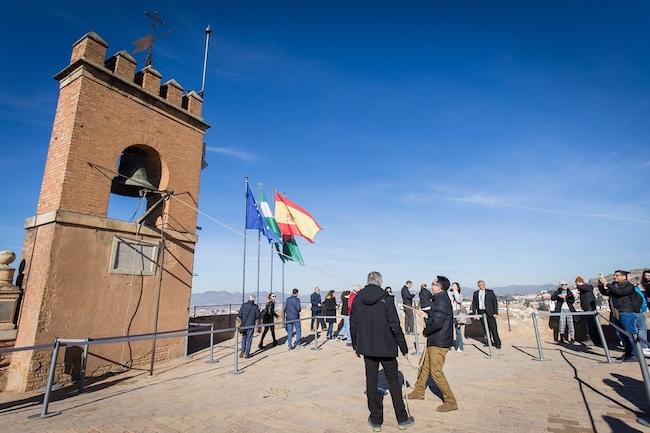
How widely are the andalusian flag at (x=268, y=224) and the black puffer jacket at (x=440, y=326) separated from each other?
395 inches

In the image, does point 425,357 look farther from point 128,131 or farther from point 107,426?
point 128,131

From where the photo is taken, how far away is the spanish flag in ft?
50.8

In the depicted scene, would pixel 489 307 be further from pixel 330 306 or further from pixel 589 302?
pixel 330 306

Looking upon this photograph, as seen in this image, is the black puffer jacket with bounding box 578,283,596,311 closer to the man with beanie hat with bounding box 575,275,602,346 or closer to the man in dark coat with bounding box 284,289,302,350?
the man with beanie hat with bounding box 575,275,602,346

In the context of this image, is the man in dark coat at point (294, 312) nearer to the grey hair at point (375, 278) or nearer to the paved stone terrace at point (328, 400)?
the paved stone terrace at point (328, 400)

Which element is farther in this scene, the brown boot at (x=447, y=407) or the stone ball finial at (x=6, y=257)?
the stone ball finial at (x=6, y=257)

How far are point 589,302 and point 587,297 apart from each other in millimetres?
144

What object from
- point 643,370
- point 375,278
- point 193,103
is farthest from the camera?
point 193,103

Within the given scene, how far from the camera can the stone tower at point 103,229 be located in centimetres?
788

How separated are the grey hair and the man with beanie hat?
8261 millimetres

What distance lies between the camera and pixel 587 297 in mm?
9953

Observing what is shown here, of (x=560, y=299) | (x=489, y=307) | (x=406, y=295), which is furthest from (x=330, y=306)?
(x=560, y=299)

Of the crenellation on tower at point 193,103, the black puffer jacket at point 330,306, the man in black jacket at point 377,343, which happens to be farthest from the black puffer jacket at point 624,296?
the crenellation on tower at point 193,103

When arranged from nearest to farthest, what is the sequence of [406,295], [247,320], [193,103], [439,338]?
1. [439,338]
2. [247,320]
3. [193,103]
4. [406,295]
